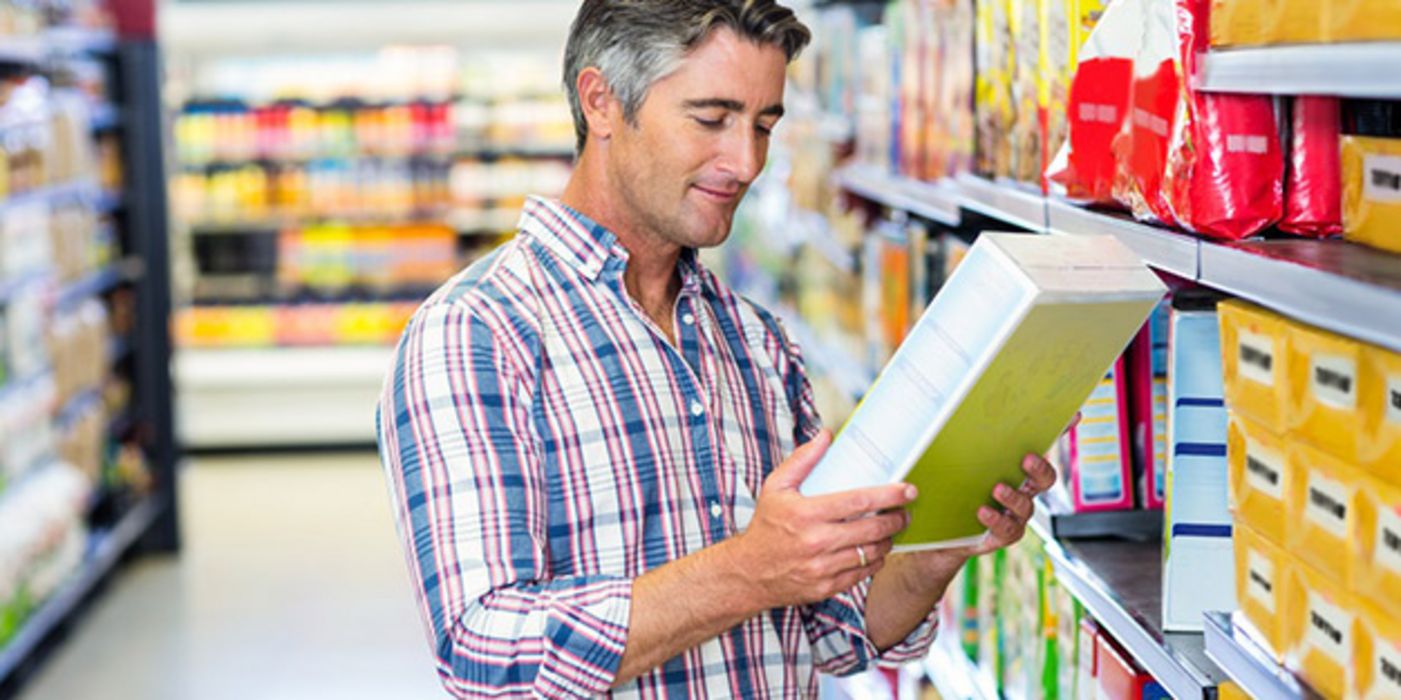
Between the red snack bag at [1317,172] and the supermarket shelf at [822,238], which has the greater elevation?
the red snack bag at [1317,172]

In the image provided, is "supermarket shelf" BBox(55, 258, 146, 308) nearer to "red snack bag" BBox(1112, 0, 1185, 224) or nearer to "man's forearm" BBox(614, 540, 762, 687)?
"man's forearm" BBox(614, 540, 762, 687)

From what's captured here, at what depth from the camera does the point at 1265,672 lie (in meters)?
1.49

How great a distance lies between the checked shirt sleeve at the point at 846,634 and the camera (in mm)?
2121

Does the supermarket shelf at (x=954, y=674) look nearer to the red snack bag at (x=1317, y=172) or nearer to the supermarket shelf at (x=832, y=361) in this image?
the supermarket shelf at (x=832, y=361)

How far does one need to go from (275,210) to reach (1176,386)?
8.09 m

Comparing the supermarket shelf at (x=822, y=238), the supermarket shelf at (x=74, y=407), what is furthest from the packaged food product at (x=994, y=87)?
the supermarket shelf at (x=74, y=407)

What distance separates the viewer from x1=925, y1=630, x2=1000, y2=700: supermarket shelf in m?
2.78

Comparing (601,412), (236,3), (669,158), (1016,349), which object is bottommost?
(601,412)

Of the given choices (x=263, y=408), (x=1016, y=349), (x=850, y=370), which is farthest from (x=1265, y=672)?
(x=263, y=408)

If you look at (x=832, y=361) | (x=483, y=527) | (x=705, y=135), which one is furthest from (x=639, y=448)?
(x=832, y=361)

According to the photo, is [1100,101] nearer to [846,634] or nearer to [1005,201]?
[1005,201]

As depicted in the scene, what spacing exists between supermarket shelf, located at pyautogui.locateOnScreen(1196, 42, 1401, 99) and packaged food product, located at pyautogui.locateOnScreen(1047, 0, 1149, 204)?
25 cm

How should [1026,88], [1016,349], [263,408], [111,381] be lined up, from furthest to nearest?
[263,408]
[111,381]
[1026,88]
[1016,349]

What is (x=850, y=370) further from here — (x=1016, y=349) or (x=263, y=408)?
(x=263, y=408)
